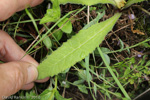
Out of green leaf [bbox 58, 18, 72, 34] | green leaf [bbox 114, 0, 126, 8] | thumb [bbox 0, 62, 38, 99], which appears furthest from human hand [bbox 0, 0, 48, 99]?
green leaf [bbox 114, 0, 126, 8]

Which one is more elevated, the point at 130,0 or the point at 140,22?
the point at 130,0

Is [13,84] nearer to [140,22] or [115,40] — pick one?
[115,40]

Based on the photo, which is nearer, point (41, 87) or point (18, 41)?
point (18, 41)

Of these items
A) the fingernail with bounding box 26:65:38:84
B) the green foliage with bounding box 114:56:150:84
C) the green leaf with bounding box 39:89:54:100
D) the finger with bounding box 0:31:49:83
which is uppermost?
the finger with bounding box 0:31:49:83

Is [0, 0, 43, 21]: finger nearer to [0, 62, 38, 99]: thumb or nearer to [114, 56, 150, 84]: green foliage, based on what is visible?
[0, 62, 38, 99]: thumb

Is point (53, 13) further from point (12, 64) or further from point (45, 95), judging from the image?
point (45, 95)

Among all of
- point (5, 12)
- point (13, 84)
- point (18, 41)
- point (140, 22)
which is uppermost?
point (5, 12)

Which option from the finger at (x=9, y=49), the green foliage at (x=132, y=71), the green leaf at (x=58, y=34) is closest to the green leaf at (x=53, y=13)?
the green leaf at (x=58, y=34)

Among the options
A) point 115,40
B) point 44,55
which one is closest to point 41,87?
point 44,55
